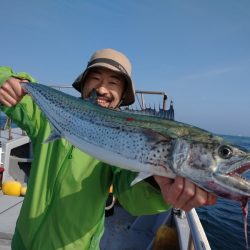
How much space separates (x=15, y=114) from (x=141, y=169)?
1.44 metres

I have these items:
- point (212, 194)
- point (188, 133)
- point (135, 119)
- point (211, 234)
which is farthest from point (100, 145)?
point (211, 234)

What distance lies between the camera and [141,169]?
221cm

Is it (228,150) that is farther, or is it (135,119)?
(135,119)

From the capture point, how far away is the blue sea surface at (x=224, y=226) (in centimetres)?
1138

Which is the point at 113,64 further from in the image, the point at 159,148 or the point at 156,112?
the point at 159,148

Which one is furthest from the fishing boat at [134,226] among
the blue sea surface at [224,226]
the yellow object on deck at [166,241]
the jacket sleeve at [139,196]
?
the blue sea surface at [224,226]

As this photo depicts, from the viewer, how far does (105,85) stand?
10.7ft

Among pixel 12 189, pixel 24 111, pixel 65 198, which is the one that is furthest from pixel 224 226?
pixel 24 111

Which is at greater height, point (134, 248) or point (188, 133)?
point (188, 133)

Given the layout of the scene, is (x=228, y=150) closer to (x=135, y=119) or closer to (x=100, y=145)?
(x=135, y=119)

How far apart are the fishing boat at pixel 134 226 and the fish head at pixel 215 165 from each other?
481 mm

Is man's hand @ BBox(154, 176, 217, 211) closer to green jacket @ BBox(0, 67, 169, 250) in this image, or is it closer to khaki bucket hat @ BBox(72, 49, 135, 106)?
green jacket @ BBox(0, 67, 169, 250)

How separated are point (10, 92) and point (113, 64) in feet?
3.45

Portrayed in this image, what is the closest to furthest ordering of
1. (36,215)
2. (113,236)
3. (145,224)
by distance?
(36,215), (113,236), (145,224)
